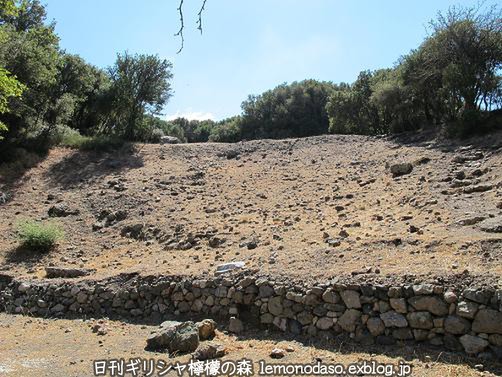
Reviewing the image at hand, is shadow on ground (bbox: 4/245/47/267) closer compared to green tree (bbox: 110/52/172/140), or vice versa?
shadow on ground (bbox: 4/245/47/267)

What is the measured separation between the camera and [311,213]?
12.1 metres

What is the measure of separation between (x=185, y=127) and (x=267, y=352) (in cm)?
5269

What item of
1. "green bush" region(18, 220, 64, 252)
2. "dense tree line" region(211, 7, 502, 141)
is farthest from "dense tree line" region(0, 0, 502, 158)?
"green bush" region(18, 220, 64, 252)

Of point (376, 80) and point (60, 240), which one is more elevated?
point (376, 80)

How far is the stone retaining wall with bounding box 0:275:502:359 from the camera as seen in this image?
19.5 feet

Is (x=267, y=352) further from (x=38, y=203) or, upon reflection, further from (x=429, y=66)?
(x=429, y=66)

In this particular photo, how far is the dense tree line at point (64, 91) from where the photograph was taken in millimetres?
16156

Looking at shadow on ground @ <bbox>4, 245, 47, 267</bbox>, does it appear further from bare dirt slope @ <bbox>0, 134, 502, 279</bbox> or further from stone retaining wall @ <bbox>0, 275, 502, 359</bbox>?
stone retaining wall @ <bbox>0, 275, 502, 359</bbox>

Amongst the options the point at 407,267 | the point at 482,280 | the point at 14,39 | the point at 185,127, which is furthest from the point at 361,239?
the point at 185,127

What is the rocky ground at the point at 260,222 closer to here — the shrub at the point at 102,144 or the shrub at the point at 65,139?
the shrub at the point at 102,144

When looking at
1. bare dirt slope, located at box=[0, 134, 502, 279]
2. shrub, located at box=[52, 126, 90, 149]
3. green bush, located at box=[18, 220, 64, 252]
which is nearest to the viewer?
bare dirt slope, located at box=[0, 134, 502, 279]

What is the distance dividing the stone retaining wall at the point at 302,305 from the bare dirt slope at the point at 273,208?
0.45m

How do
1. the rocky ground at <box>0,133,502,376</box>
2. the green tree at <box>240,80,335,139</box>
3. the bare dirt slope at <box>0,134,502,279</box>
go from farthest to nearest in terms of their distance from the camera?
the green tree at <box>240,80,335,139</box>
the bare dirt slope at <box>0,134,502,279</box>
the rocky ground at <box>0,133,502,376</box>

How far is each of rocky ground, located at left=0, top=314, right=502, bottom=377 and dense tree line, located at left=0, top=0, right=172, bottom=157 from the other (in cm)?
926
